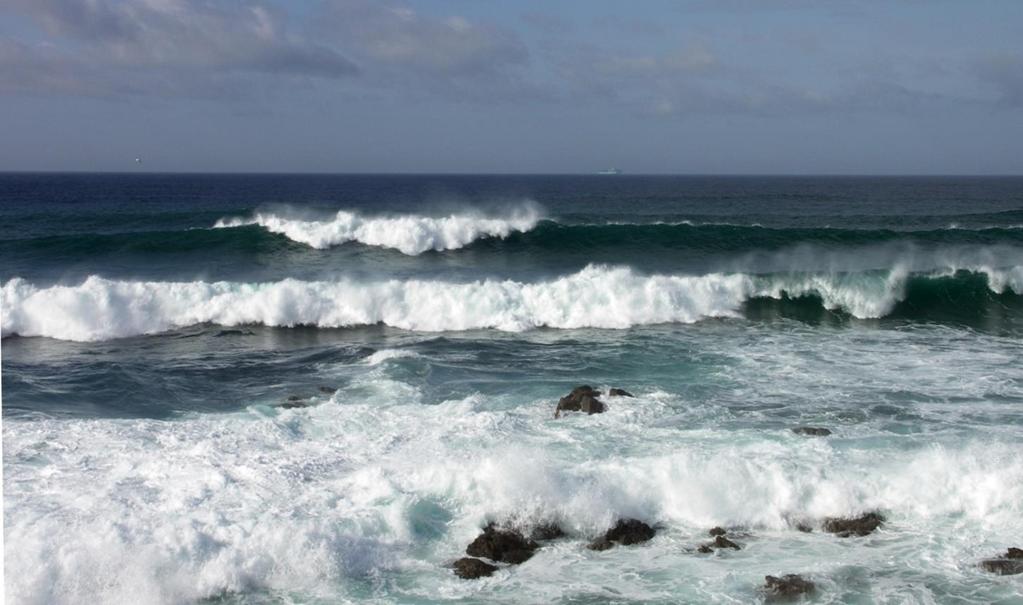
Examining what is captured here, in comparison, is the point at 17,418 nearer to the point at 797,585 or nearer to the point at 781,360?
the point at 797,585

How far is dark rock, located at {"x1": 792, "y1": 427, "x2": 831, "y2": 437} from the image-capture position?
38.2ft

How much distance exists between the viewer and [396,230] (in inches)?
1222

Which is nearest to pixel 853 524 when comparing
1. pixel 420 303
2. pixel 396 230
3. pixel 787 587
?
pixel 787 587

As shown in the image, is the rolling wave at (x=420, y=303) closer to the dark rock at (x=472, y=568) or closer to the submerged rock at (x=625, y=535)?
the submerged rock at (x=625, y=535)

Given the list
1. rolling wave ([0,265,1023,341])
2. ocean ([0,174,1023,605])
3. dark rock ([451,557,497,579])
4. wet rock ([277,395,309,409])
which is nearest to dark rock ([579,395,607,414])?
ocean ([0,174,1023,605])

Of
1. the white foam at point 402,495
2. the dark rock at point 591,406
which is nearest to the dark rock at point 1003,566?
the white foam at point 402,495

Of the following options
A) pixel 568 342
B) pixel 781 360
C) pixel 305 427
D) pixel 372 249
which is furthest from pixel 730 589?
pixel 372 249

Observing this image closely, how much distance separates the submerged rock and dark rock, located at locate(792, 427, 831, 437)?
3.46 meters

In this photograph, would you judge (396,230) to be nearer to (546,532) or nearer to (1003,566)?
(546,532)

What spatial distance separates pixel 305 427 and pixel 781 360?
904cm

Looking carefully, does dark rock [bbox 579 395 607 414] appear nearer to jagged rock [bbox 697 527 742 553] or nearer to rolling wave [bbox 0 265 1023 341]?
jagged rock [bbox 697 527 742 553]

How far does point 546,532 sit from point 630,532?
0.86 meters

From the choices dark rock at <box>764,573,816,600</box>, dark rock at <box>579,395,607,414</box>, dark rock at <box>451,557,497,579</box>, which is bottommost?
dark rock at <box>451,557,497,579</box>

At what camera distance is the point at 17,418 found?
40.5 ft
